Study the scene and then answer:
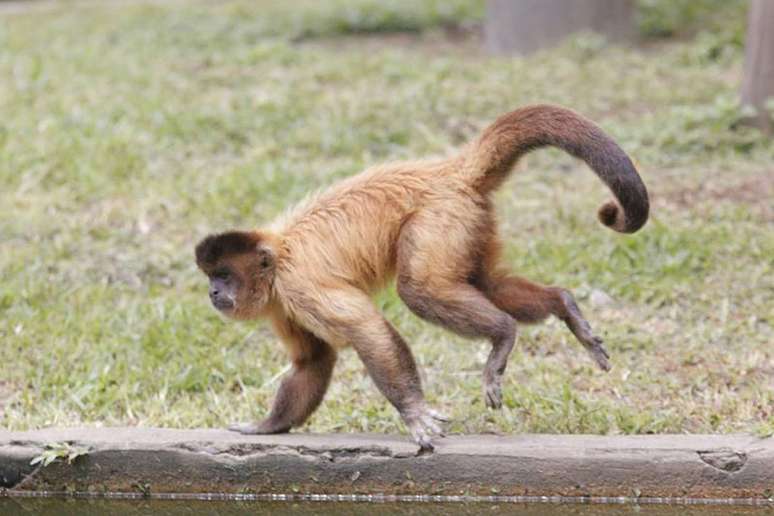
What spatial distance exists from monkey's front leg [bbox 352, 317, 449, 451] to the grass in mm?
811

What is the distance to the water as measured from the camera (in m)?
5.78

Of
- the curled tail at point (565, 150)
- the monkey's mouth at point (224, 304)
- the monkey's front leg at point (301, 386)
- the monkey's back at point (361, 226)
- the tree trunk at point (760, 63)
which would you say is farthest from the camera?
the tree trunk at point (760, 63)

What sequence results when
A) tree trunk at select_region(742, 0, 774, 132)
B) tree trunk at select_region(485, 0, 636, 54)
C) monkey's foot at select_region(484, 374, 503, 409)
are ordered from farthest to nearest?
tree trunk at select_region(485, 0, 636, 54), tree trunk at select_region(742, 0, 774, 132), monkey's foot at select_region(484, 374, 503, 409)

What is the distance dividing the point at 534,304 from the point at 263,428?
1.36 meters

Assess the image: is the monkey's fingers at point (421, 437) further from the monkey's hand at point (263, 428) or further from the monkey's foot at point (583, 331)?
the monkey's foot at point (583, 331)

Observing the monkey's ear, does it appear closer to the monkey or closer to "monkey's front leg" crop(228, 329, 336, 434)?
the monkey

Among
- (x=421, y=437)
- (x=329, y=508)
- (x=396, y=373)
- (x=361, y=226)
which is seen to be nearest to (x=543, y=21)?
(x=361, y=226)

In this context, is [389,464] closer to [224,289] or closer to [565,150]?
[224,289]

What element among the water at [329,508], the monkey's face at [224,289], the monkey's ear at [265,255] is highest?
the monkey's ear at [265,255]

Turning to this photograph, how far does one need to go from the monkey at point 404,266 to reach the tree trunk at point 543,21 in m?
6.94

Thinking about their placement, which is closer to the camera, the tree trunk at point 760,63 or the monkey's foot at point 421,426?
the monkey's foot at point 421,426

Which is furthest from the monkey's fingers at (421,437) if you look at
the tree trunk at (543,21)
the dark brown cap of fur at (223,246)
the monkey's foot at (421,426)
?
the tree trunk at (543,21)

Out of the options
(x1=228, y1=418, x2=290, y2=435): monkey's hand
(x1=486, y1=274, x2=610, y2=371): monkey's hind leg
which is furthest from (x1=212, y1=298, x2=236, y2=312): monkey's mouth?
(x1=486, y1=274, x2=610, y2=371): monkey's hind leg

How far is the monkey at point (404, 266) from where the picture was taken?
5.98m
